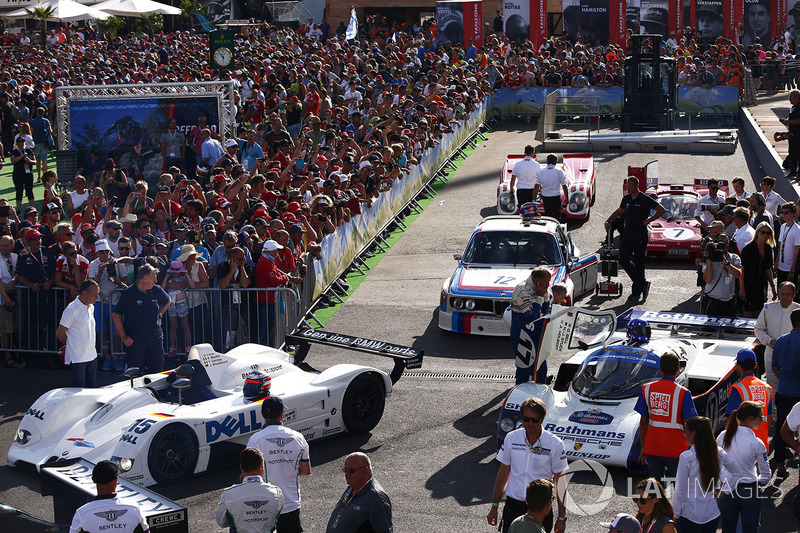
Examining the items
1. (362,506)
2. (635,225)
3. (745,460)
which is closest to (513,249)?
(635,225)

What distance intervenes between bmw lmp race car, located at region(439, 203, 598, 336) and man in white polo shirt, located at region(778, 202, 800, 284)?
2.91 meters

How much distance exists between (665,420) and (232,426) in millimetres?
4124

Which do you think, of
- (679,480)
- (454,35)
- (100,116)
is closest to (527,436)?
(679,480)

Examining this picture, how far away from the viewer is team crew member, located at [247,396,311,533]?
323 inches

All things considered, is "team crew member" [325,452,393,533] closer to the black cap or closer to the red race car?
the black cap

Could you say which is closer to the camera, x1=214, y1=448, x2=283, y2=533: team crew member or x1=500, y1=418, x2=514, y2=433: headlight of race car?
x1=214, y1=448, x2=283, y2=533: team crew member

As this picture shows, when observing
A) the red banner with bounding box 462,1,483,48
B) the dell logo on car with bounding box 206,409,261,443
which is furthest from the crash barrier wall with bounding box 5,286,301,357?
the red banner with bounding box 462,1,483,48

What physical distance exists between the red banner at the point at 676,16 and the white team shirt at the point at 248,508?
35899 millimetres

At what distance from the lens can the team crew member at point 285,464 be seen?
323 inches

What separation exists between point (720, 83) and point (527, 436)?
30.0 meters

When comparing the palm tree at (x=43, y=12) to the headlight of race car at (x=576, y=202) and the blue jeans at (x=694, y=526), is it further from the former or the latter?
the blue jeans at (x=694, y=526)

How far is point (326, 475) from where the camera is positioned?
1055 centimetres

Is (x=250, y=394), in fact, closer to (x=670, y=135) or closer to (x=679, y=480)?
(x=679, y=480)

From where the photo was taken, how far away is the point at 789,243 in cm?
1433
